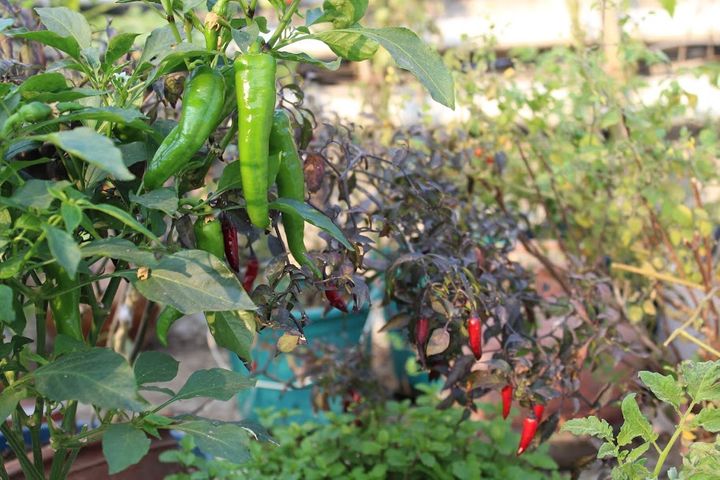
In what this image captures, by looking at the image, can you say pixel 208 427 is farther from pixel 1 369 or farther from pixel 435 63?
pixel 435 63

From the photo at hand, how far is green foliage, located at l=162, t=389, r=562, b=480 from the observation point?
172 cm

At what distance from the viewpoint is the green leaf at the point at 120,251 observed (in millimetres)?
868

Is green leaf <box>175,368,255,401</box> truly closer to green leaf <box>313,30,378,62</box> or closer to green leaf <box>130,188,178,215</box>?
green leaf <box>130,188,178,215</box>

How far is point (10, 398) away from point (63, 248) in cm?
27

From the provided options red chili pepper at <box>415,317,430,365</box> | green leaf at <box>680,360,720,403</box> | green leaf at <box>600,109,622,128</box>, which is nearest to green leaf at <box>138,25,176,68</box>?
red chili pepper at <box>415,317,430,365</box>

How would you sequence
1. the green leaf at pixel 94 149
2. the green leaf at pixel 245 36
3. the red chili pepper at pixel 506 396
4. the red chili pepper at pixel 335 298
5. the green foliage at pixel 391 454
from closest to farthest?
the green leaf at pixel 94 149 < the green leaf at pixel 245 36 < the red chili pepper at pixel 335 298 < the red chili pepper at pixel 506 396 < the green foliage at pixel 391 454

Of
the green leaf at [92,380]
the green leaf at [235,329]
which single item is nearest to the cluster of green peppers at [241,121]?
the green leaf at [235,329]

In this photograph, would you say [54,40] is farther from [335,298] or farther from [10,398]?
[335,298]

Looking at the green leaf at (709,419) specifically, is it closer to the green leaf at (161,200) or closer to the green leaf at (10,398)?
the green leaf at (161,200)

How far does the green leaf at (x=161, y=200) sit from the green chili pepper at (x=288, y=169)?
0.16 m

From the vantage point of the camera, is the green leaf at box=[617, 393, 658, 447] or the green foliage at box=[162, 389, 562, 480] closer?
the green leaf at box=[617, 393, 658, 447]

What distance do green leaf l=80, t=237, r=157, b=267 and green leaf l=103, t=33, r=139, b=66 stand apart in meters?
0.25

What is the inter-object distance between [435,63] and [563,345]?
2.69ft

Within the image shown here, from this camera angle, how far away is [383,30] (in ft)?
3.20
